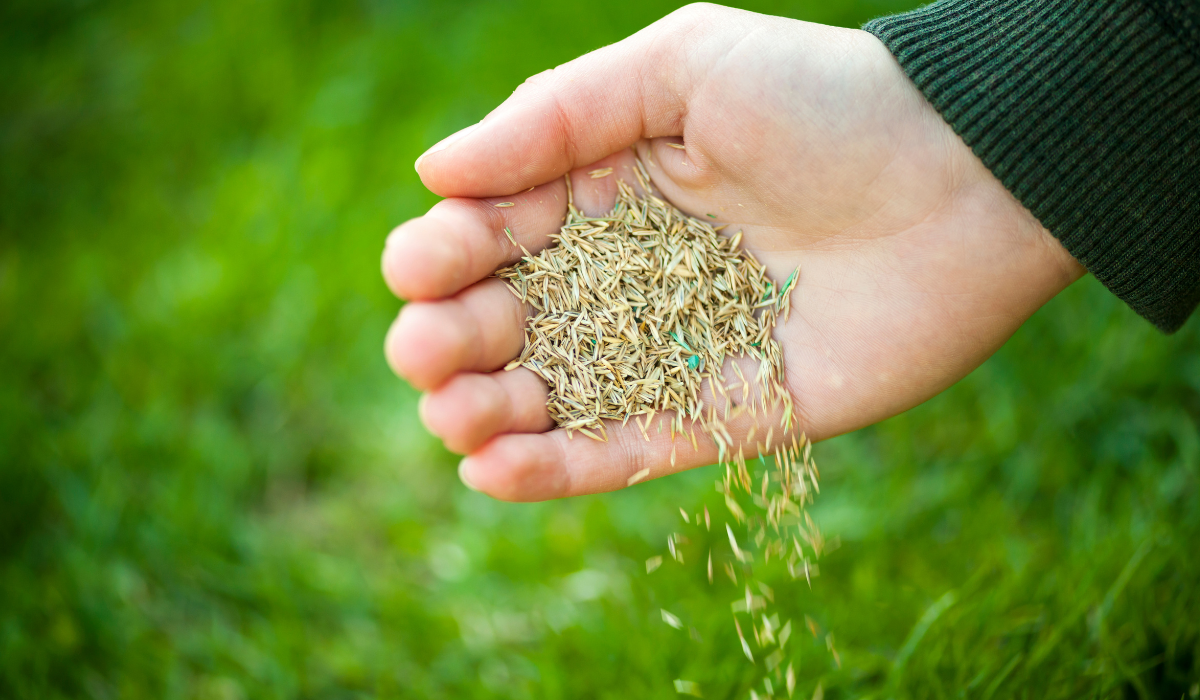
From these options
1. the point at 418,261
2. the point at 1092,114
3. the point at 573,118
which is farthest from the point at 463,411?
the point at 1092,114

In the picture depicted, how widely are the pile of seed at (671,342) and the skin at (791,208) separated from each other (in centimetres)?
6

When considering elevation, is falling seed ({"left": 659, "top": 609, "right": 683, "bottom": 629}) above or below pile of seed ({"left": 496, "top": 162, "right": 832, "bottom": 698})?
below

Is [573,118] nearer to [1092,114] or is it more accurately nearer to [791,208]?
[791,208]

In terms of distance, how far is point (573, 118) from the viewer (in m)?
2.05

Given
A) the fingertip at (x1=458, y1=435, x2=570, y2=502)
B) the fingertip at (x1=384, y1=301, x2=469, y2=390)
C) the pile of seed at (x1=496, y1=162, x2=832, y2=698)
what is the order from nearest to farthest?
1. the fingertip at (x1=384, y1=301, x2=469, y2=390)
2. the fingertip at (x1=458, y1=435, x2=570, y2=502)
3. the pile of seed at (x1=496, y1=162, x2=832, y2=698)

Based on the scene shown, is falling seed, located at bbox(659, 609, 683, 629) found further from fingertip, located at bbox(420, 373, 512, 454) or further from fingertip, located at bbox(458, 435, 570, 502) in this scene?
fingertip, located at bbox(420, 373, 512, 454)

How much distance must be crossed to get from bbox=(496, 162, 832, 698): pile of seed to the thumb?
188 millimetres

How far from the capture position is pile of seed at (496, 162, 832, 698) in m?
2.08

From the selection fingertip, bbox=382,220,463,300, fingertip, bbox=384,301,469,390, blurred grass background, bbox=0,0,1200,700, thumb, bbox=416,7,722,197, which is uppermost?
thumb, bbox=416,7,722,197

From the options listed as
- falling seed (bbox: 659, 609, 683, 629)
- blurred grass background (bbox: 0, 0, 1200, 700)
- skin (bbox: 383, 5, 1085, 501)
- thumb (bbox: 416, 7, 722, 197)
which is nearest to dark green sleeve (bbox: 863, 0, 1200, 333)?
skin (bbox: 383, 5, 1085, 501)

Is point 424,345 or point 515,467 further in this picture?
point 515,467

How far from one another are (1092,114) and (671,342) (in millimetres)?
1212

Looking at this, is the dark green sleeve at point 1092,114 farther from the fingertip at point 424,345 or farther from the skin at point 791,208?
the fingertip at point 424,345

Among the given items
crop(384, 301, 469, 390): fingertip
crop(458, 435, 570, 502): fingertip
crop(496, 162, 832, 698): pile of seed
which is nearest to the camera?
crop(384, 301, 469, 390): fingertip
